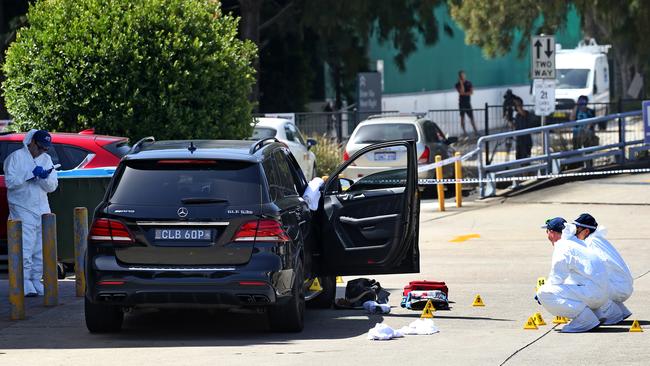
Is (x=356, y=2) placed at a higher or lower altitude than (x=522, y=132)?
higher

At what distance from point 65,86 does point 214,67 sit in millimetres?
2117

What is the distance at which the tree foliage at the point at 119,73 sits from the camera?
63.4 ft

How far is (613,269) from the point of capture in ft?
37.7

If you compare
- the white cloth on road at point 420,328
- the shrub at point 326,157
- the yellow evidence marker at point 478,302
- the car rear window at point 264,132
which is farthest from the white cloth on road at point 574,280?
the shrub at point 326,157

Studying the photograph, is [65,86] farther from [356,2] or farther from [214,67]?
[356,2]

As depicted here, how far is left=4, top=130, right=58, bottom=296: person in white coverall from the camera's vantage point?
1384 cm

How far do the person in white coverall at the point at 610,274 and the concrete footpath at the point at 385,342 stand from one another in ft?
0.43

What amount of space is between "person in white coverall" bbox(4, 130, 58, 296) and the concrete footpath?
1.95 feet

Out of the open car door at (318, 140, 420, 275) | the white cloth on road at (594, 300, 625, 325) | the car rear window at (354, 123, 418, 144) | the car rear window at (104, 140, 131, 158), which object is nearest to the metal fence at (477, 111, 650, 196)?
the car rear window at (354, 123, 418, 144)

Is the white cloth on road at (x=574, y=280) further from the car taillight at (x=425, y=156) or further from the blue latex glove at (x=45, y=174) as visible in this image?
the car taillight at (x=425, y=156)

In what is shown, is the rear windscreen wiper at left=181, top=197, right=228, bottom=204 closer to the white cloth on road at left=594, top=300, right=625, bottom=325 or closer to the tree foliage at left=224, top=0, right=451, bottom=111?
the white cloth on road at left=594, top=300, right=625, bottom=325

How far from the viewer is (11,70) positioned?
19.7 metres

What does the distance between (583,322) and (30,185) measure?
5.79m

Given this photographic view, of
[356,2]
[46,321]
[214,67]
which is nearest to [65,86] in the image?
[214,67]
